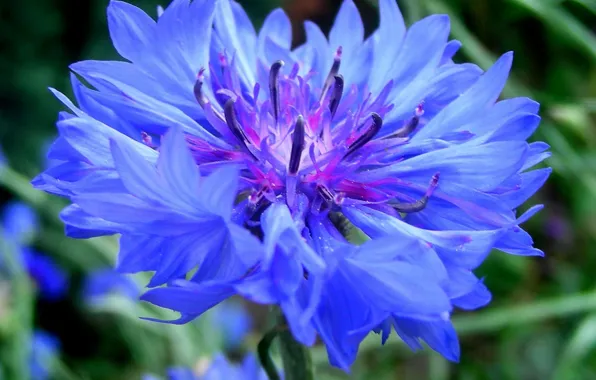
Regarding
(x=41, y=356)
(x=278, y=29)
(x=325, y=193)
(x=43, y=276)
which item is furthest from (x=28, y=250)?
(x=325, y=193)

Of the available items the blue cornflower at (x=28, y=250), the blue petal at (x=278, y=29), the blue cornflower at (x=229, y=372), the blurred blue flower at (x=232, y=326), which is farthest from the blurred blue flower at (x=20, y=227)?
the blue petal at (x=278, y=29)

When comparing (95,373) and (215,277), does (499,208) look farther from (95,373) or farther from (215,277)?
(95,373)

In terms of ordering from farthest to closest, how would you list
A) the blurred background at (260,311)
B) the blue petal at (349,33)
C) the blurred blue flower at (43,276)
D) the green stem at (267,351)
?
1. the blurred blue flower at (43,276)
2. the blurred background at (260,311)
3. the blue petal at (349,33)
4. the green stem at (267,351)

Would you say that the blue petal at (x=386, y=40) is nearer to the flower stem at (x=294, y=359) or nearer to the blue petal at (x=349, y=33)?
the blue petal at (x=349, y=33)

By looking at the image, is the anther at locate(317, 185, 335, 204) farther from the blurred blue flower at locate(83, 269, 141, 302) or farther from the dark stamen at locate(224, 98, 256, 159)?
the blurred blue flower at locate(83, 269, 141, 302)

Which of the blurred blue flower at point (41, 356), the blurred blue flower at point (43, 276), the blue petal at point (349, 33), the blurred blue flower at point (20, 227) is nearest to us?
the blue petal at point (349, 33)
